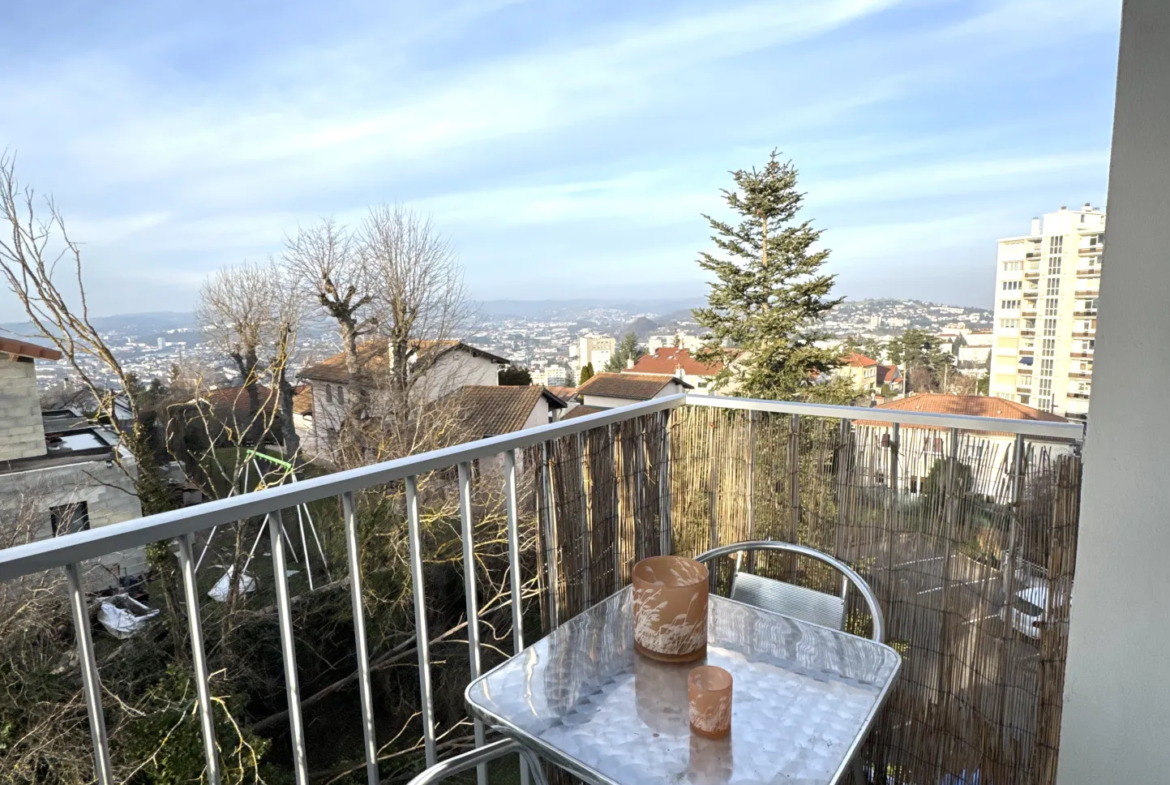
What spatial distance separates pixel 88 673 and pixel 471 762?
23.9 inches

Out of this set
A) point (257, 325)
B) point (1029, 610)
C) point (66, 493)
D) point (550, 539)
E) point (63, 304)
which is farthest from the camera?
point (257, 325)

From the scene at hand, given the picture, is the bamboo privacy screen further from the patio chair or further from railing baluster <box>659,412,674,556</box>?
the patio chair

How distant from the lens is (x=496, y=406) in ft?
50.2

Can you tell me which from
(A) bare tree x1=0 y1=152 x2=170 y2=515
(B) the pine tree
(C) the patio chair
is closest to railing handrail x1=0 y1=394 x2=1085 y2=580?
(C) the patio chair

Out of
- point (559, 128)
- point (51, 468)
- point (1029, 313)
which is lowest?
point (51, 468)

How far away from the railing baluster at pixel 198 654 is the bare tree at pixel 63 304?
733 cm

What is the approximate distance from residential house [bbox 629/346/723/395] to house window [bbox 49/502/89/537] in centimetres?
1210

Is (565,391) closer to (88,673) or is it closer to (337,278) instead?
(337,278)

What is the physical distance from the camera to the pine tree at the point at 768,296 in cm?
2011

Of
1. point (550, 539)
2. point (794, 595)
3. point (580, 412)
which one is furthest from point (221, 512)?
point (580, 412)

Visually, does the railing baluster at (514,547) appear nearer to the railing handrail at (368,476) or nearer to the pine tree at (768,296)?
the railing handrail at (368,476)

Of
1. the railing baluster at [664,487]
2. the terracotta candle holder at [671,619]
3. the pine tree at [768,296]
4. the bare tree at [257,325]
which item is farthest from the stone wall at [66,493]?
the pine tree at [768,296]

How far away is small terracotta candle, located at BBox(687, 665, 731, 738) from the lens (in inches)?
43.0

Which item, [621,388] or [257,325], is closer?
[257,325]
